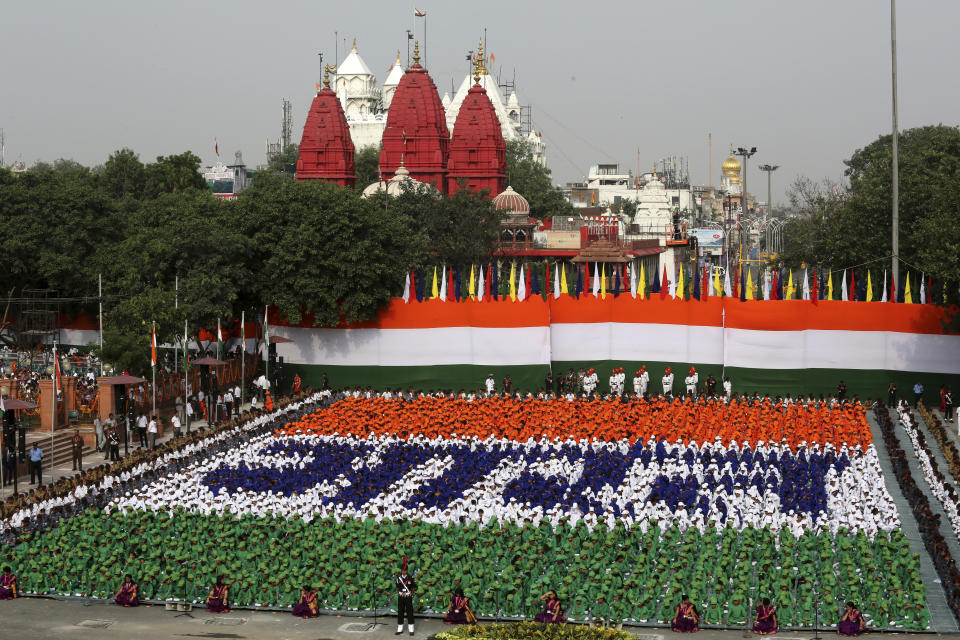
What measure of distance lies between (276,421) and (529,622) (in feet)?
61.6

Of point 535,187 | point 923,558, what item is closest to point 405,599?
point 923,558

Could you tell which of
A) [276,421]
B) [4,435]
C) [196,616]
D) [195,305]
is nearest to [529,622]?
[196,616]

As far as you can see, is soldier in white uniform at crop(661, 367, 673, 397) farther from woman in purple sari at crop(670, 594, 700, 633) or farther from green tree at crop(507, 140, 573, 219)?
green tree at crop(507, 140, 573, 219)

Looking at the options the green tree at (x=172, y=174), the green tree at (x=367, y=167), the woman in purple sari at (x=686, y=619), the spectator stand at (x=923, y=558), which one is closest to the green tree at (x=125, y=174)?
the green tree at (x=172, y=174)

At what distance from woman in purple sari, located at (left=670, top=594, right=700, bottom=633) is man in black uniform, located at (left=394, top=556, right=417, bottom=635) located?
4049mm

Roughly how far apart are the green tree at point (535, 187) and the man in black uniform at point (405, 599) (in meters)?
73.5

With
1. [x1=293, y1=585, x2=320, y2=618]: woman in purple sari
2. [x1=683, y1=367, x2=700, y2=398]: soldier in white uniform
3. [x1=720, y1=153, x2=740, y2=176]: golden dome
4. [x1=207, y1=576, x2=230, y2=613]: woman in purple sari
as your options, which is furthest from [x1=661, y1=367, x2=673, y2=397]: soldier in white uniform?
[x1=720, y1=153, x2=740, y2=176]: golden dome

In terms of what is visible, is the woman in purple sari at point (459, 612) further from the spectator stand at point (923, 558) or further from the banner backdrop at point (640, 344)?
the banner backdrop at point (640, 344)

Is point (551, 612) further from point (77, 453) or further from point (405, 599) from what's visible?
point (77, 453)

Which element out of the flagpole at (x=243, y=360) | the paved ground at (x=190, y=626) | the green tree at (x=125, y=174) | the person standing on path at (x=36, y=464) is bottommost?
the paved ground at (x=190, y=626)

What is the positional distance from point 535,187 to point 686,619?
7935 centimetres

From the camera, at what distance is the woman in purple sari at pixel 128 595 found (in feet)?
69.1

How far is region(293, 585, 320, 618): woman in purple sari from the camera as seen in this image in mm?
20422

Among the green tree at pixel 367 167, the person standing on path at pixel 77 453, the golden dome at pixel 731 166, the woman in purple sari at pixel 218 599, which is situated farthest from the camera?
the golden dome at pixel 731 166
